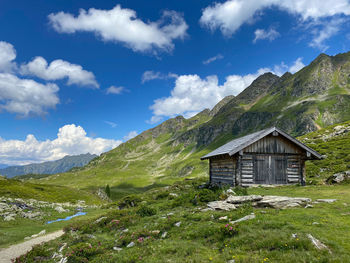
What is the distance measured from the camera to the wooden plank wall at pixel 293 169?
27.0m

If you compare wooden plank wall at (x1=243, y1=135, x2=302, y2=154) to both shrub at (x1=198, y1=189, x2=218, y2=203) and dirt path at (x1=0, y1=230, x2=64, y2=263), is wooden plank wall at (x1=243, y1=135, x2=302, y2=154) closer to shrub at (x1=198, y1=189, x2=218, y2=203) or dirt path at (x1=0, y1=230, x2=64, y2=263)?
shrub at (x1=198, y1=189, x2=218, y2=203)

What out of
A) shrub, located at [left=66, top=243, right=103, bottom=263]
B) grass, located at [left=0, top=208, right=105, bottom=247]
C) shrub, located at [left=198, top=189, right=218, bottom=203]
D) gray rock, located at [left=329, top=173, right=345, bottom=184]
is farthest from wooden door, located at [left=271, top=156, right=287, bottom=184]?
grass, located at [left=0, top=208, right=105, bottom=247]

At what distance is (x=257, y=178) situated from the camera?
26.4 meters

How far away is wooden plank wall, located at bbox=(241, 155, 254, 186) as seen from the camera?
26189 millimetres

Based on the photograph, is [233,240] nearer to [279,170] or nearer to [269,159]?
[269,159]

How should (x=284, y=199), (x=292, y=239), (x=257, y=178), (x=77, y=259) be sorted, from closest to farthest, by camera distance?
(x=292, y=239), (x=77, y=259), (x=284, y=199), (x=257, y=178)

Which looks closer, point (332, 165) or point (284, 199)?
point (284, 199)

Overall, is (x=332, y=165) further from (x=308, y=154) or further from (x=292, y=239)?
(x=292, y=239)

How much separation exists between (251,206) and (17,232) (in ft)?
76.7

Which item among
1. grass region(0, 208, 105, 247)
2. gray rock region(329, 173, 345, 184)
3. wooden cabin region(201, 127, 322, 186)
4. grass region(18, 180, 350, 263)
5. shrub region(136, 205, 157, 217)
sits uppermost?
wooden cabin region(201, 127, 322, 186)

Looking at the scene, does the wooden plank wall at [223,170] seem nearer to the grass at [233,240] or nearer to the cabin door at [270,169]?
the cabin door at [270,169]

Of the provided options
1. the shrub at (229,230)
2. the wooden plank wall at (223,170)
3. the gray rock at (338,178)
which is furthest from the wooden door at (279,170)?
the shrub at (229,230)

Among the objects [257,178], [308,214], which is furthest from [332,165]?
[308,214]

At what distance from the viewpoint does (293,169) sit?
89.2ft
